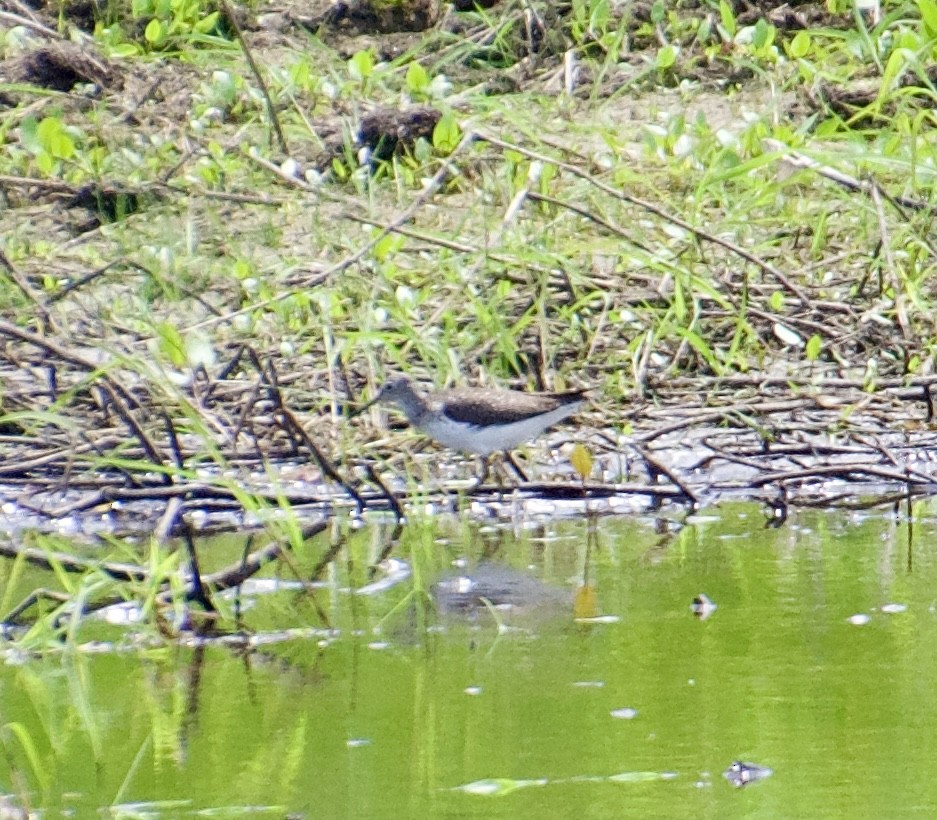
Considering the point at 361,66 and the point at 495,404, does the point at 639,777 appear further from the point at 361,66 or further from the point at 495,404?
the point at 361,66

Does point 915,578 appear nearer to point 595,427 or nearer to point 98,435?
point 595,427

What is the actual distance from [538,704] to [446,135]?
6.06 metres

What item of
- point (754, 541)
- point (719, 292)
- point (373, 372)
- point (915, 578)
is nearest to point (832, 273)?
point (719, 292)

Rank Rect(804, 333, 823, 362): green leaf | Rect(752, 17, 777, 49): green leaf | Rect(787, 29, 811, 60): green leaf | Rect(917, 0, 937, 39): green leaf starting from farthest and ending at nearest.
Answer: Rect(752, 17, 777, 49): green leaf → Rect(787, 29, 811, 60): green leaf → Rect(917, 0, 937, 39): green leaf → Rect(804, 333, 823, 362): green leaf

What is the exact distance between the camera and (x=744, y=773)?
366 centimetres

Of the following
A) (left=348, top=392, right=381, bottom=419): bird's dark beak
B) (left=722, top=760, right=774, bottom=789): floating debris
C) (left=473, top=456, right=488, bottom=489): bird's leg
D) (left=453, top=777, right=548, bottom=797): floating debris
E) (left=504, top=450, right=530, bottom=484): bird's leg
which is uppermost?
(left=453, top=777, right=548, bottom=797): floating debris

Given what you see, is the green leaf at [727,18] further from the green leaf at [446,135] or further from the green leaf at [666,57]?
the green leaf at [446,135]

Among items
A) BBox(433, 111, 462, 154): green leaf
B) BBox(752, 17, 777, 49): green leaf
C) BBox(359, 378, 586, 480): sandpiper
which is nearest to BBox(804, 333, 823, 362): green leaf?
BBox(359, 378, 586, 480): sandpiper

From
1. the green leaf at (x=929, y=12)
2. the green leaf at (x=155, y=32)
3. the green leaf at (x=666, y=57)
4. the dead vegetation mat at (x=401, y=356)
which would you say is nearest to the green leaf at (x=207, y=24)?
the green leaf at (x=155, y=32)

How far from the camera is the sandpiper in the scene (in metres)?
6.91

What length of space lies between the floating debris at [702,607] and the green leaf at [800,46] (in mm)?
6150

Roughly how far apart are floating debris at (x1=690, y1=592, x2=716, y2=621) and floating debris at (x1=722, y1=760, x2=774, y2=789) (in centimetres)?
125

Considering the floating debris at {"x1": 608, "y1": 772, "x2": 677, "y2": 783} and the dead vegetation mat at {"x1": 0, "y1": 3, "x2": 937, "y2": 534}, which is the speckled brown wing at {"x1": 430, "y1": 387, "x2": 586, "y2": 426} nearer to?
the dead vegetation mat at {"x1": 0, "y1": 3, "x2": 937, "y2": 534}

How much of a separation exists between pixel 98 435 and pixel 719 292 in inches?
101
